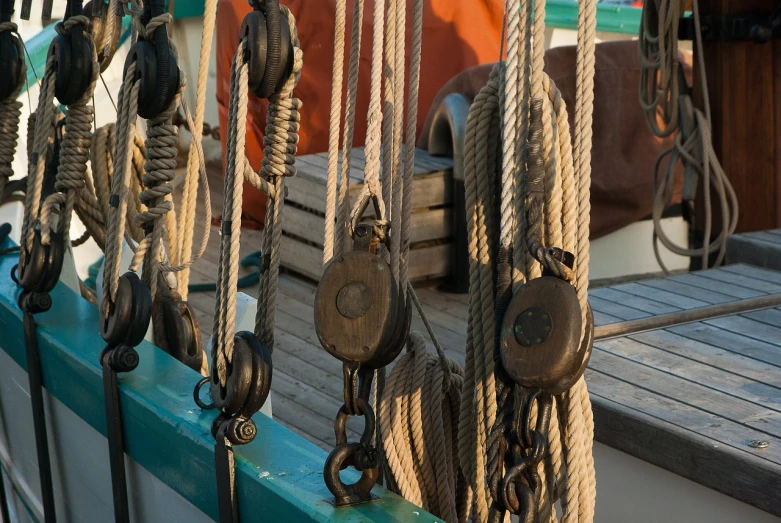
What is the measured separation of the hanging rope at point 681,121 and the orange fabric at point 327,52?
1591 millimetres

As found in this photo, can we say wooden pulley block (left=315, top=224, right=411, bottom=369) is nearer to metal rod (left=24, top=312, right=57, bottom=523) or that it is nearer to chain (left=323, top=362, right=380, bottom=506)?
chain (left=323, top=362, right=380, bottom=506)

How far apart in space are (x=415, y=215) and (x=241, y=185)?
2.77 m

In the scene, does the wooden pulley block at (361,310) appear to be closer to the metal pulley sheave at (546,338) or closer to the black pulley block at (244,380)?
the black pulley block at (244,380)

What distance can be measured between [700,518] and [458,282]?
2511 mm

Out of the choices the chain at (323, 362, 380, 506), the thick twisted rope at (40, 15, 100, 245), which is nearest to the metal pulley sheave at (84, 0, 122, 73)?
the thick twisted rope at (40, 15, 100, 245)

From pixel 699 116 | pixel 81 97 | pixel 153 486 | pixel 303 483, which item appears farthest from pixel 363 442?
pixel 699 116

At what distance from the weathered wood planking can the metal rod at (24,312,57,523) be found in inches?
84.7

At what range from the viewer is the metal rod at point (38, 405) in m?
2.10

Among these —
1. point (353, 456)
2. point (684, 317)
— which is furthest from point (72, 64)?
point (684, 317)

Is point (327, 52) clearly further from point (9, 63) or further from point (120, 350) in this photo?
point (120, 350)

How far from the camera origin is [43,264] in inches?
82.6

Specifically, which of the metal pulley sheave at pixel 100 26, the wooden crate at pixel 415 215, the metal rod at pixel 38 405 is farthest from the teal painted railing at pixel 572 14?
the metal rod at pixel 38 405

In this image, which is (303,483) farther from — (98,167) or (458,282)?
(458,282)

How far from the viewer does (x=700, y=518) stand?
1856mm
